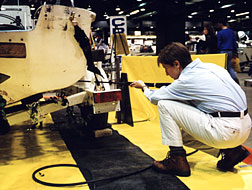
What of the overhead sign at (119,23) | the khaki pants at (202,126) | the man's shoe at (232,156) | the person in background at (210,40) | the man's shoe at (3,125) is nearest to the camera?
the khaki pants at (202,126)

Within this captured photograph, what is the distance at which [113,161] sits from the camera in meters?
3.21

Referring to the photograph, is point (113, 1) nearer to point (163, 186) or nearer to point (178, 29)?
point (178, 29)

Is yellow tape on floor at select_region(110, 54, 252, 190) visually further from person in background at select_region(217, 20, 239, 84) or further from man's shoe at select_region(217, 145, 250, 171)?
person in background at select_region(217, 20, 239, 84)

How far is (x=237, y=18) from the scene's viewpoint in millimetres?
35500

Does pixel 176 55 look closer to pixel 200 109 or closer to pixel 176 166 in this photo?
pixel 200 109

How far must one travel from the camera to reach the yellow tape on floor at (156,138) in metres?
2.68

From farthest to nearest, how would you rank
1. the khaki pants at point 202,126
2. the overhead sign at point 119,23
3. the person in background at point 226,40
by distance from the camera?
1. the overhead sign at point 119,23
2. the person in background at point 226,40
3. the khaki pants at point 202,126

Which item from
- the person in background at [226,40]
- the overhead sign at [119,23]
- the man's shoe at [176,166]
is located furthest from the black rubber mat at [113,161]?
the overhead sign at [119,23]

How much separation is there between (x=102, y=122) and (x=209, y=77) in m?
1.95

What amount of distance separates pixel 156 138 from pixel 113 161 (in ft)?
3.35

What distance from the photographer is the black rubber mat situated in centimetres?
261

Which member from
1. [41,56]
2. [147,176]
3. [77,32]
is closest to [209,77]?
[147,176]

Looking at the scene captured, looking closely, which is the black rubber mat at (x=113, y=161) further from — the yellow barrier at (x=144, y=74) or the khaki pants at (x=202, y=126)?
the yellow barrier at (x=144, y=74)

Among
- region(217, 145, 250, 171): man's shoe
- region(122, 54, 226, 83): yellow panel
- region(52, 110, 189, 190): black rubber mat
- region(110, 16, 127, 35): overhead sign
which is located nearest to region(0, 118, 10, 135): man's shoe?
region(52, 110, 189, 190): black rubber mat
